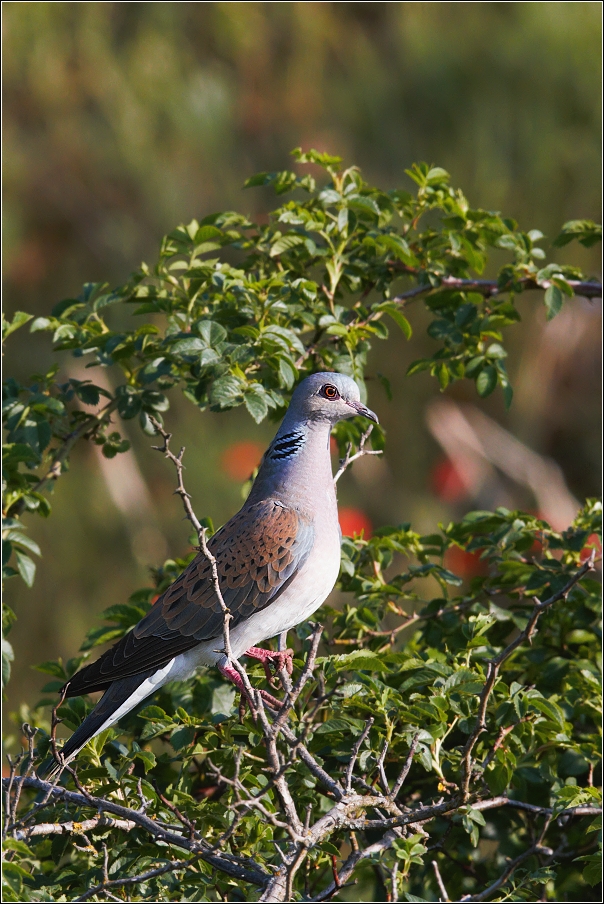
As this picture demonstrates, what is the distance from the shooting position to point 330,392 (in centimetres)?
217

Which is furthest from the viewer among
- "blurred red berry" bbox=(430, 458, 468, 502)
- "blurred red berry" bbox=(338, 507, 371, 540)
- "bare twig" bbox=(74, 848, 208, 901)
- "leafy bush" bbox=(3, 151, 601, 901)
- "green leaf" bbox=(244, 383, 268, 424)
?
"blurred red berry" bbox=(430, 458, 468, 502)

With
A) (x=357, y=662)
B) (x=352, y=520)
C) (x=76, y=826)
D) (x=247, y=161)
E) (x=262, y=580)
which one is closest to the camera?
(x=76, y=826)

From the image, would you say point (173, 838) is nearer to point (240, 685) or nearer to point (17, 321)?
point (240, 685)

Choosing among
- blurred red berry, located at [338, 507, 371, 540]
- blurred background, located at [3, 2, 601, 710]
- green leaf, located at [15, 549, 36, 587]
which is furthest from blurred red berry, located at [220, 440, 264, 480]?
green leaf, located at [15, 549, 36, 587]

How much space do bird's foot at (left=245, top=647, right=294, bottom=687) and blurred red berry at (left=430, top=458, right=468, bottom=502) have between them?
455cm

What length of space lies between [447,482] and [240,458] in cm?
147

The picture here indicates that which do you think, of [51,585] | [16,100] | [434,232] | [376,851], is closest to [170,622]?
[376,851]

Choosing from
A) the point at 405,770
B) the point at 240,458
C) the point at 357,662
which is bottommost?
the point at 405,770

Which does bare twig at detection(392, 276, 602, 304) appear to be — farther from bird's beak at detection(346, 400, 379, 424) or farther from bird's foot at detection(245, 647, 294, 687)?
bird's foot at detection(245, 647, 294, 687)

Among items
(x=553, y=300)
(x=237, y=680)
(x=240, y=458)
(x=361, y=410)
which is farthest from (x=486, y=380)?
(x=240, y=458)

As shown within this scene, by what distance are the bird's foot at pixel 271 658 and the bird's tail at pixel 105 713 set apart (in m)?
0.23

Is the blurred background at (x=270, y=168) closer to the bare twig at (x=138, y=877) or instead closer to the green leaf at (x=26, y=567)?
the green leaf at (x=26, y=567)

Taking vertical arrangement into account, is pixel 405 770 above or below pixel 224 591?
below

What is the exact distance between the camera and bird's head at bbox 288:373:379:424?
7.10ft
